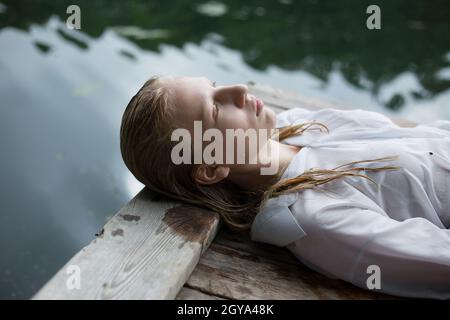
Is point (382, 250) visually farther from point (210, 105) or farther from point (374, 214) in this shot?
point (210, 105)

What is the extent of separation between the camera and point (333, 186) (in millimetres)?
1515

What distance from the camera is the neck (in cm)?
162

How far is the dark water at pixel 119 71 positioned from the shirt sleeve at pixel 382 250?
140 centimetres

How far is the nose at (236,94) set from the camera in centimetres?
152

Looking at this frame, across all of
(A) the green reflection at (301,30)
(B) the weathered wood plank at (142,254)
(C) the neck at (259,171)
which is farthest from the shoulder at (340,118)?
(A) the green reflection at (301,30)

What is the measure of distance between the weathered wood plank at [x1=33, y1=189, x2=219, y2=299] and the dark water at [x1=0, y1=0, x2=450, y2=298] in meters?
0.96

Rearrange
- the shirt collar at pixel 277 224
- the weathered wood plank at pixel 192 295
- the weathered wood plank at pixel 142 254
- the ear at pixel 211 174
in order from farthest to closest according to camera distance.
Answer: the ear at pixel 211 174 < the shirt collar at pixel 277 224 < the weathered wood plank at pixel 192 295 < the weathered wood plank at pixel 142 254

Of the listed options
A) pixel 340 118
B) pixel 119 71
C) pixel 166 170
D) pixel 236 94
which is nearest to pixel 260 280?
pixel 166 170

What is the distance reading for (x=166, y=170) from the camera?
60.9 inches

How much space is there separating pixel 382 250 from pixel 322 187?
0.29 metres

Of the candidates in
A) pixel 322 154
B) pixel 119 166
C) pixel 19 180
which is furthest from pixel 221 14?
pixel 322 154

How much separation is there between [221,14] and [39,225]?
376cm

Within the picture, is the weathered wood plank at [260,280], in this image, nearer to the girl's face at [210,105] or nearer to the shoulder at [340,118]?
the girl's face at [210,105]

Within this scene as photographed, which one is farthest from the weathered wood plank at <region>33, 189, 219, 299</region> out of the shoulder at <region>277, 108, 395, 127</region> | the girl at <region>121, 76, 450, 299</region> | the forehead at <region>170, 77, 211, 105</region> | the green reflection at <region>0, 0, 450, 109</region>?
the green reflection at <region>0, 0, 450, 109</region>
